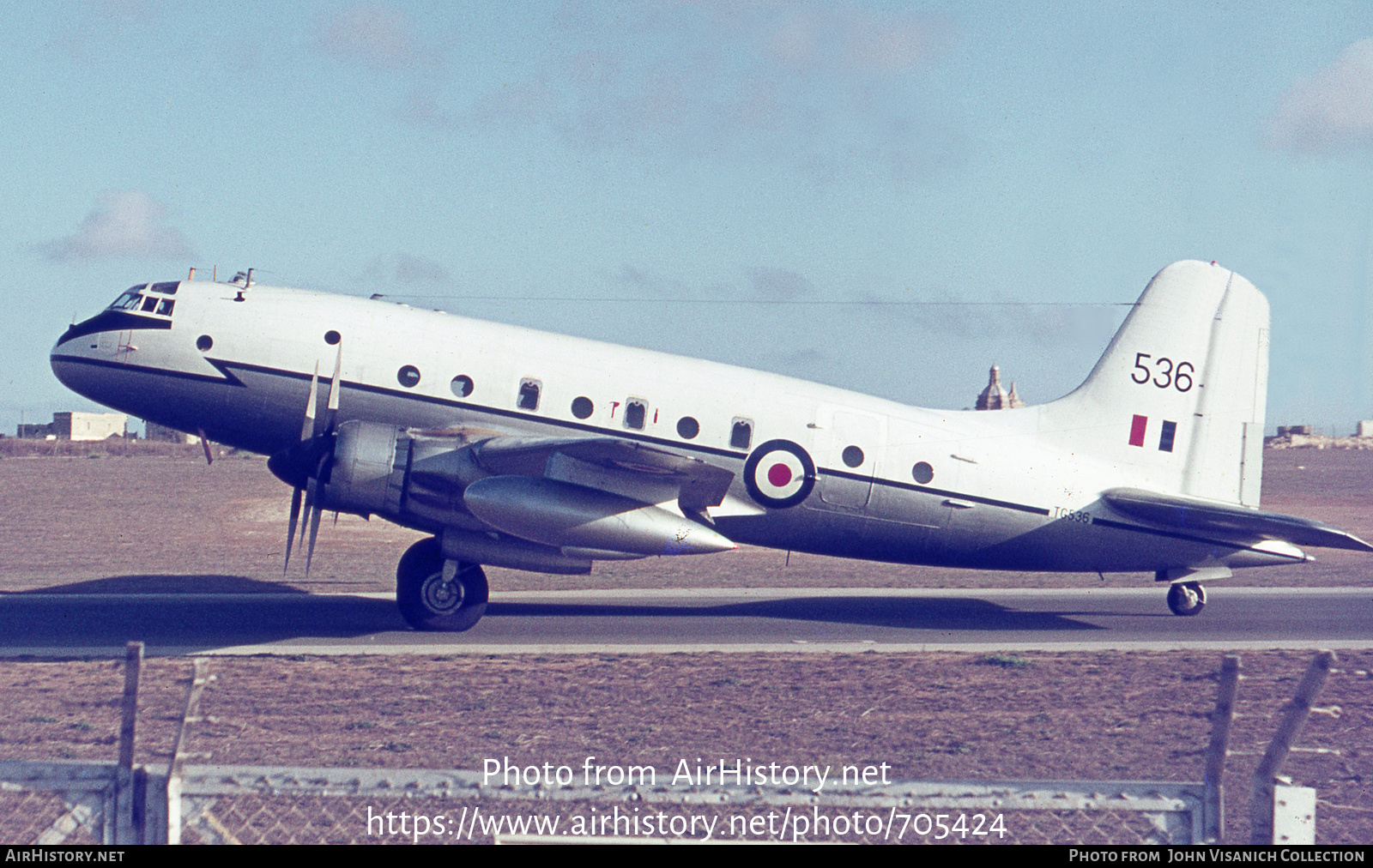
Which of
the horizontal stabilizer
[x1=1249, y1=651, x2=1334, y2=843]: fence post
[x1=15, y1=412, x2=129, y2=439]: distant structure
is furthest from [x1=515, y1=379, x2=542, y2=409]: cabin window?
[x1=15, y1=412, x2=129, y2=439]: distant structure

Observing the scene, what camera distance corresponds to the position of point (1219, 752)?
5074mm

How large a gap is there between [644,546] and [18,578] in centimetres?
1666

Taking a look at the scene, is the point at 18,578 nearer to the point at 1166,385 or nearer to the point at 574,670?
the point at 574,670

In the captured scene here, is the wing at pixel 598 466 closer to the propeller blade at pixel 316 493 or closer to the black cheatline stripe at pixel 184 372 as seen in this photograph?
the propeller blade at pixel 316 493

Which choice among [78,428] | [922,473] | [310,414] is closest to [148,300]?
[310,414]

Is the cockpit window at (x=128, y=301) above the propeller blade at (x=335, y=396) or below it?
above

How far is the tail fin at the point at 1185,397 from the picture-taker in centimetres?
2042

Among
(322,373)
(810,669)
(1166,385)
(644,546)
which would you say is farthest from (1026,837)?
(1166,385)

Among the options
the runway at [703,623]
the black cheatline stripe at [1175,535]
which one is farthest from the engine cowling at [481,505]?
the black cheatline stripe at [1175,535]

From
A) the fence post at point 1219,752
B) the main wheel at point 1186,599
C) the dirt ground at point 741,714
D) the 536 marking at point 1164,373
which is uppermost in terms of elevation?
the 536 marking at point 1164,373

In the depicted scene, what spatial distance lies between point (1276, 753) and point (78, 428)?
115m

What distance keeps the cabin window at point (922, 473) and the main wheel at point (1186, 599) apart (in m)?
5.43

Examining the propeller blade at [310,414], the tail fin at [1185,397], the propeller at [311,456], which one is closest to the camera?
the propeller at [311,456]

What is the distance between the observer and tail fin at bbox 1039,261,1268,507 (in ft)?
67.0
